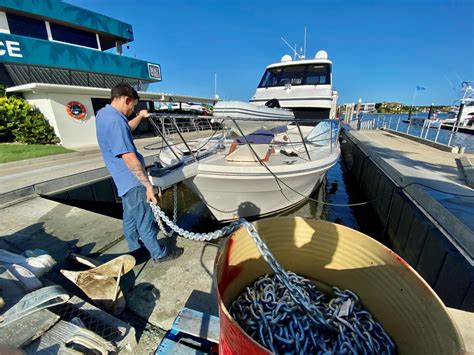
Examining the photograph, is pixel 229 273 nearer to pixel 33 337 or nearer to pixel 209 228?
pixel 33 337

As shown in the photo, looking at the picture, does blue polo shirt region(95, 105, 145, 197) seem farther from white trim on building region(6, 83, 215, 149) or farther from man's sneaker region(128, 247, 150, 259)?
white trim on building region(6, 83, 215, 149)

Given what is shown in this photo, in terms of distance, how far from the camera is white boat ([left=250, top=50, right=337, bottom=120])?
680 centimetres

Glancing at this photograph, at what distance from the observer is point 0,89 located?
29.9 ft

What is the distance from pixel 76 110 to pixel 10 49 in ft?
11.2

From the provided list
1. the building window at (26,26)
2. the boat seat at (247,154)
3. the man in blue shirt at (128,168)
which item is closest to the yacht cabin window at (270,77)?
the boat seat at (247,154)

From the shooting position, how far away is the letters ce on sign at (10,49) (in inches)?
363

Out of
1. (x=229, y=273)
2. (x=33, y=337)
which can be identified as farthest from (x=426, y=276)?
(x=33, y=337)

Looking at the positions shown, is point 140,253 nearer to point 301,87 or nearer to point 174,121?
point 174,121

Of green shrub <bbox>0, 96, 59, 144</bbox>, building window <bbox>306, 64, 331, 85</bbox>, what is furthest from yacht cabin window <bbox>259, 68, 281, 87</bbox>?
green shrub <bbox>0, 96, 59, 144</bbox>

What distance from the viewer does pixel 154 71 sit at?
611 inches

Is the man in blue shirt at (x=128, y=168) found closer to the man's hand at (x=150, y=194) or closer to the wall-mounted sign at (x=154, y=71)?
the man's hand at (x=150, y=194)

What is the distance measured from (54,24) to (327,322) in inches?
655

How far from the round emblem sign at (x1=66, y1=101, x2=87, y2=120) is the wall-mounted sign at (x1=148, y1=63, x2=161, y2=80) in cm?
628

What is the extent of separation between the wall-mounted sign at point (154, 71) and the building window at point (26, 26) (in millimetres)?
5340
